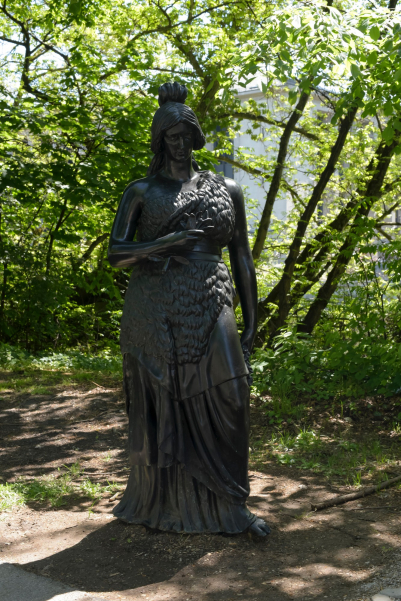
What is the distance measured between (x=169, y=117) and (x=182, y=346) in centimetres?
120

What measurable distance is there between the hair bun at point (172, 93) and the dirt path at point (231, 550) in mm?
2380

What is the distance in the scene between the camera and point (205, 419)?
135 inches

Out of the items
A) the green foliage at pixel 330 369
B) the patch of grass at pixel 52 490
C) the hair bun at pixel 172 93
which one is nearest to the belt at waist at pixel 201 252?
the hair bun at pixel 172 93

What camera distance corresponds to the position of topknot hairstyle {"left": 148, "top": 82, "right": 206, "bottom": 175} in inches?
135

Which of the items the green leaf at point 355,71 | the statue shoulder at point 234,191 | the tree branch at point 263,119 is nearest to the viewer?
the statue shoulder at point 234,191

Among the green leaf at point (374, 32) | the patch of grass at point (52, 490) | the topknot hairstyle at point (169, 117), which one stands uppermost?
the green leaf at point (374, 32)

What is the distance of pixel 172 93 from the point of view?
3.56 m

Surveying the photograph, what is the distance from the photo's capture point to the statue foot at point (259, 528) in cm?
351

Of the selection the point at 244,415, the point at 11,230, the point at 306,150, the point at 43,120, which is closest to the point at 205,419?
the point at 244,415

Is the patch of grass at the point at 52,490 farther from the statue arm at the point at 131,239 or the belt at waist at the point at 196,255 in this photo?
the belt at waist at the point at 196,255

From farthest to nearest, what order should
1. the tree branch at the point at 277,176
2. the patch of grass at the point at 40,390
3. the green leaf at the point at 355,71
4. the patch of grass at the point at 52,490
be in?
1. the tree branch at the point at 277,176
2. the patch of grass at the point at 40,390
3. the green leaf at the point at 355,71
4. the patch of grass at the point at 52,490

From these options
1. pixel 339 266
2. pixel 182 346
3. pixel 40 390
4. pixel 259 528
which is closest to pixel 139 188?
pixel 182 346

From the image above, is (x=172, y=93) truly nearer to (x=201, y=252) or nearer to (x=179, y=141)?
(x=179, y=141)

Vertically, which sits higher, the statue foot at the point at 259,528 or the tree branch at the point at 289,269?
the tree branch at the point at 289,269
